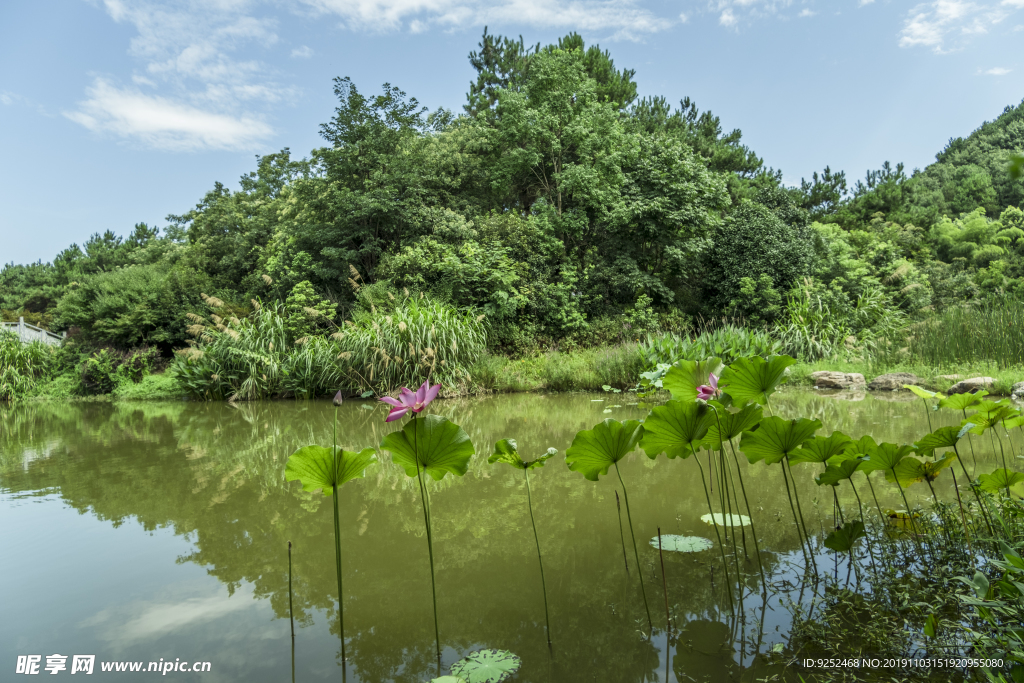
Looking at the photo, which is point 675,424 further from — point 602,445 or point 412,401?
point 412,401

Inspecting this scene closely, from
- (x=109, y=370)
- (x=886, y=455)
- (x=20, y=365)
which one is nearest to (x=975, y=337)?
(x=886, y=455)

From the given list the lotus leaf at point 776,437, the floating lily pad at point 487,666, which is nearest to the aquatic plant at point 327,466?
the floating lily pad at point 487,666

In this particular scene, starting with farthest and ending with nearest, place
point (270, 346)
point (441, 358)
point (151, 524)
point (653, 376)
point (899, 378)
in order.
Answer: point (270, 346), point (441, 358), point (899, 378), point (653, 376), point (151, 524)

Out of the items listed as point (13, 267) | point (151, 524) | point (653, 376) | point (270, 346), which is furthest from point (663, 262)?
point (13, 267)

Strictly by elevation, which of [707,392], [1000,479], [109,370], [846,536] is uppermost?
[109,370]

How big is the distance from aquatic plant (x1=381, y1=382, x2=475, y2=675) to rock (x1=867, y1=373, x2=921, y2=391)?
7.88 meters

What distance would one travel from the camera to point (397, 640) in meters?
1.69

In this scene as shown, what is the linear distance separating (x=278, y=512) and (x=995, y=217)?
1201 inches

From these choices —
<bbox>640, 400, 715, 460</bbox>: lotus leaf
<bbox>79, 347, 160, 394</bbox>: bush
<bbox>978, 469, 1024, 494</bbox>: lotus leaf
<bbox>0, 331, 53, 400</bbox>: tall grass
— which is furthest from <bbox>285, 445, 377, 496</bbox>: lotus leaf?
<bbox>0, 331, 53, 400</bbox>: tall grass

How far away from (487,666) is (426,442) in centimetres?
66

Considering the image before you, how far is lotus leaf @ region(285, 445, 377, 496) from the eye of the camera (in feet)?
4.63

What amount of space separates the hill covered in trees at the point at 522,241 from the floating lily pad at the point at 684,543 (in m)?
8.69

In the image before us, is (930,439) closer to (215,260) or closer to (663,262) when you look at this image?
(663,262)

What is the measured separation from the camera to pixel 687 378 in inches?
74.9
